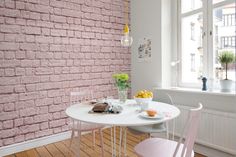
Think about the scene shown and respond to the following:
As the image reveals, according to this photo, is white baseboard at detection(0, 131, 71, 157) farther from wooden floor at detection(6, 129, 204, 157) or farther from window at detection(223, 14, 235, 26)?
window at detection(223, 14, 235, 26)

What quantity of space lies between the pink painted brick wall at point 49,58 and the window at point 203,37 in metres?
1.23

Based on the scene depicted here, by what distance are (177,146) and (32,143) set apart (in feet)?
7.22

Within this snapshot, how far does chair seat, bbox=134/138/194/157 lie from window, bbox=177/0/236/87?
1367mm

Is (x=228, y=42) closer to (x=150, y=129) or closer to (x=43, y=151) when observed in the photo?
(x=150, y=129)

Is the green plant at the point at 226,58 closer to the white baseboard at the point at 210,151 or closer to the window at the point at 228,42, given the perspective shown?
the window at the point at 228,42

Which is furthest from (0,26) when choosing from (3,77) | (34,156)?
(34,156)

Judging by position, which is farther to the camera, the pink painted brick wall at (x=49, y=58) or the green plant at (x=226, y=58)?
the pink painted brick wall at (x=49, y=58)

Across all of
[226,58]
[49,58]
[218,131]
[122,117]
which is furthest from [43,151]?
[226,58]

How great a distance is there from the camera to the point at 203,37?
8.63 feet

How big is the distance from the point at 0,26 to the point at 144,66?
2.22 metres

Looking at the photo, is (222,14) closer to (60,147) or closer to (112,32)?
(112,32)

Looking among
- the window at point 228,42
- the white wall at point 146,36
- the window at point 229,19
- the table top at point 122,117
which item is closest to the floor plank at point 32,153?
the table top at point 122,117

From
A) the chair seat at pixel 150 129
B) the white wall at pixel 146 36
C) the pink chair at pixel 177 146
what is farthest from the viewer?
the white wall at pixel 146 36

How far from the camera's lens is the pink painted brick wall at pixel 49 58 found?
2.52m
